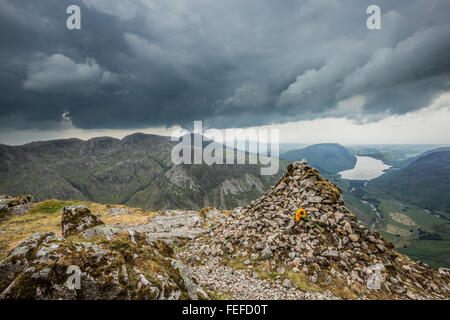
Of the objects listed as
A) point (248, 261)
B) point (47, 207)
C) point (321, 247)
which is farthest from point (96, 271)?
point (47, 207)

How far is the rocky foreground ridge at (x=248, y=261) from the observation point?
9.02m

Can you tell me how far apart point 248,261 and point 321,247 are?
6618 mm

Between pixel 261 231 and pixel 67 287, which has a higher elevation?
pixel 67 287

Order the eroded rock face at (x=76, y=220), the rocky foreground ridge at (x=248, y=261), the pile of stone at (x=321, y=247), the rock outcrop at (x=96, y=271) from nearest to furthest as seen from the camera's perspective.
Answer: the rock outcrop at (x=96, y=271) < the rocky foreground ridge at (x=248, y=261) < the pile of stone at (x=321, y=247) < the eroded rock face at (x=76, y=220)

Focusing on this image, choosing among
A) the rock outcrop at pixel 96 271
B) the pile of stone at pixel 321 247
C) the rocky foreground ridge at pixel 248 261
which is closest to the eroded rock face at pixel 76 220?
the rocky foreground ridge at pixel 248 261

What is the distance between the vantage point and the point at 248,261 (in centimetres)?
1700

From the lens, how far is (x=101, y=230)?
12.4 m

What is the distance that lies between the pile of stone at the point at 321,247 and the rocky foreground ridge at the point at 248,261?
0.26 feet

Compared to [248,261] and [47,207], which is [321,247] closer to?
[248,261]

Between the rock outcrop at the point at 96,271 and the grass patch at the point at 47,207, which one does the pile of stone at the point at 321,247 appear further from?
the grass patch at the point at 47,207

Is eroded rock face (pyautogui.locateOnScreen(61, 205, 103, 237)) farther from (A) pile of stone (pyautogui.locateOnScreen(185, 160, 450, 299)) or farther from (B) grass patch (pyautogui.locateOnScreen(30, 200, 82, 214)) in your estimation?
(B) grass patch (pyautogui.locateOnScreen(30, 200, 82, 214))
